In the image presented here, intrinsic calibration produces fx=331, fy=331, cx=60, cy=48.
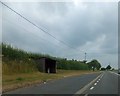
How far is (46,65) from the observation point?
235 ft

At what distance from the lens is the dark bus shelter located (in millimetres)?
67562

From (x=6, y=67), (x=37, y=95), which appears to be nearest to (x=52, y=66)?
(x=6, y=67)

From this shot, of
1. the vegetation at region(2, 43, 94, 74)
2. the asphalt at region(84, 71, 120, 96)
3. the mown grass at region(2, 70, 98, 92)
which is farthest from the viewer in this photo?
the vegetation at region(2, 43, 94, 74)

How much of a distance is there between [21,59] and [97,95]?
146ft

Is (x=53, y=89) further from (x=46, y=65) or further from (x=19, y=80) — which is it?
(x=46, y=65)

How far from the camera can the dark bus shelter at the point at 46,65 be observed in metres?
67.6

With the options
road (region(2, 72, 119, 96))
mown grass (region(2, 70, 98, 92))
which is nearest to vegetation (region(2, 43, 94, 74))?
mown grass (region(2, 70, 98, 92))

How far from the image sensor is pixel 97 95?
1759 centimetres

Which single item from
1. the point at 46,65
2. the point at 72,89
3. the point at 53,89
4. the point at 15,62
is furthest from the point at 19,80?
the point at 46,65

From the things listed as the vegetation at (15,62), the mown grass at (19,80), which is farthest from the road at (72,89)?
the vegetation at (15,62)

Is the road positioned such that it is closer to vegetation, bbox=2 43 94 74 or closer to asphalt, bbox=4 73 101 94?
asphalt, bbox=4 73 101 94

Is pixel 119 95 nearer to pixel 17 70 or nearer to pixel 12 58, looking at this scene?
pixel 17 70

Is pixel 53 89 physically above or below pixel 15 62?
below

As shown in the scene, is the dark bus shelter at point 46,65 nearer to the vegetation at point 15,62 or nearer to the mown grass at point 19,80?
the vegetation at point 15,62
